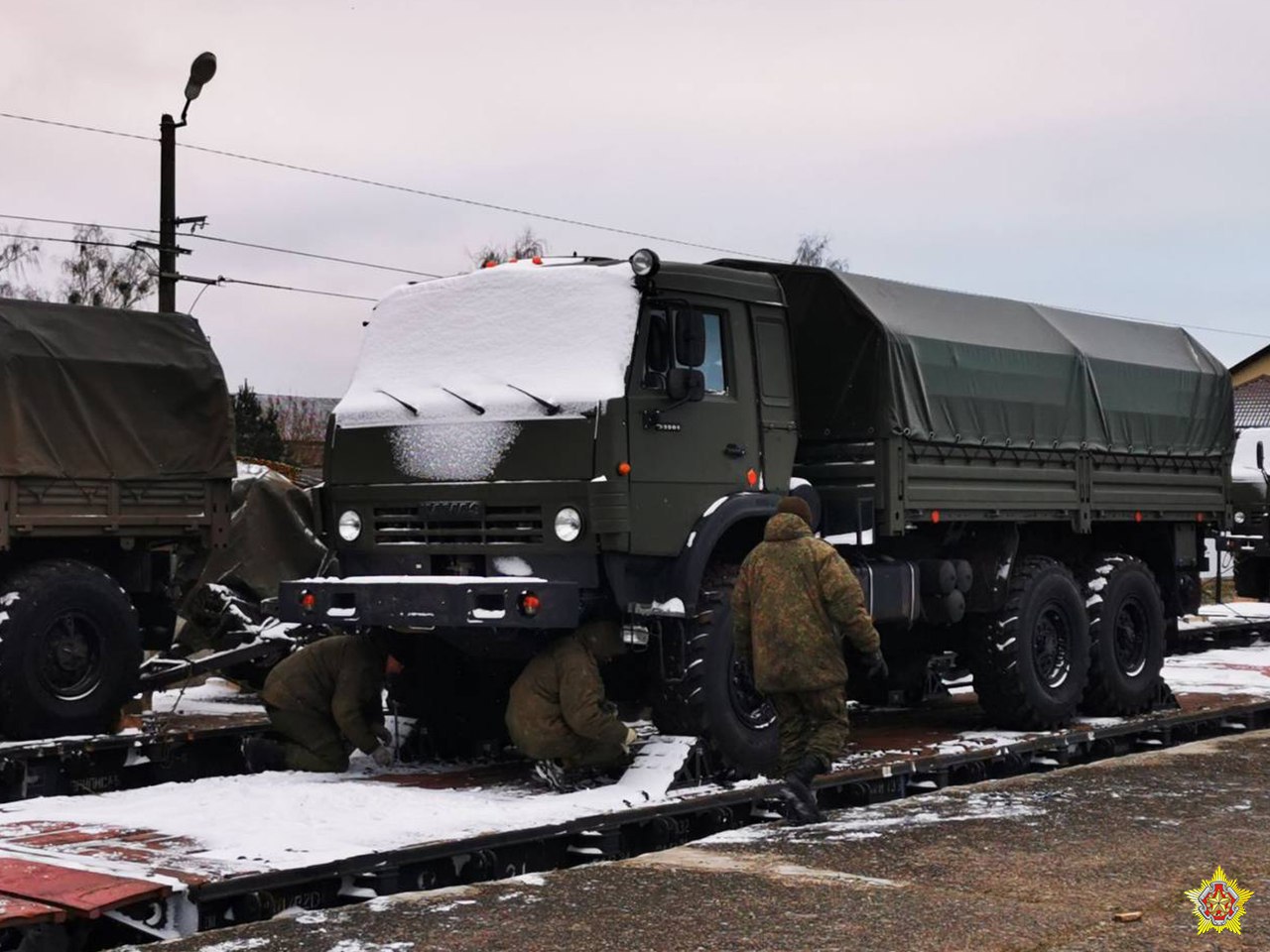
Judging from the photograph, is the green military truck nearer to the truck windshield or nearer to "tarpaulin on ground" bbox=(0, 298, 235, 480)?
the truck windshield

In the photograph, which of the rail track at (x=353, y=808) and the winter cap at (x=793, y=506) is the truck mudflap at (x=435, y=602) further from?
the winter cap at (x=793, y=506)

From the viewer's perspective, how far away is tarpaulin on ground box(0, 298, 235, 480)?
12125 millimetres

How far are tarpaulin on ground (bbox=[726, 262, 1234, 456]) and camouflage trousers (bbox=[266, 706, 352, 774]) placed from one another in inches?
143

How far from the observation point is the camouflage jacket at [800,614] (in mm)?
9219

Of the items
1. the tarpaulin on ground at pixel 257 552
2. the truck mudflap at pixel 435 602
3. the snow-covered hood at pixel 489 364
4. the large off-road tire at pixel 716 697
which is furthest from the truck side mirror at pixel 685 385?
the tarpaulin on ground at pixel 257 552

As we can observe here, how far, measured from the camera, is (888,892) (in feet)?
23.2

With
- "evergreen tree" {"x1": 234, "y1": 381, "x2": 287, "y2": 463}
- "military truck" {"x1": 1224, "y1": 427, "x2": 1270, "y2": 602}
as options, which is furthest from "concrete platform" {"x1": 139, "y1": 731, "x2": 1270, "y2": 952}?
"evergreen tree" {"x1": 234, "y1": 381, "x2": 287, "y2": 463}

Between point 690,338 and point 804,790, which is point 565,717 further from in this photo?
point 690,338

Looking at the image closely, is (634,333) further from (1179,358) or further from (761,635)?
(1179,358)

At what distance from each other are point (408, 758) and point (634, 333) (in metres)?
3.06

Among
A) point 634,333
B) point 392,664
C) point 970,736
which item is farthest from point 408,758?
point 970,736

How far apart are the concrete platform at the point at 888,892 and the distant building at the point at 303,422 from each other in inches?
1923

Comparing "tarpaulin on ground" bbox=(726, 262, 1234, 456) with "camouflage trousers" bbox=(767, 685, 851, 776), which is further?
"tarpaulin on ground" bbox=(726, 262, 1234, 456)

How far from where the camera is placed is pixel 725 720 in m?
10.0
